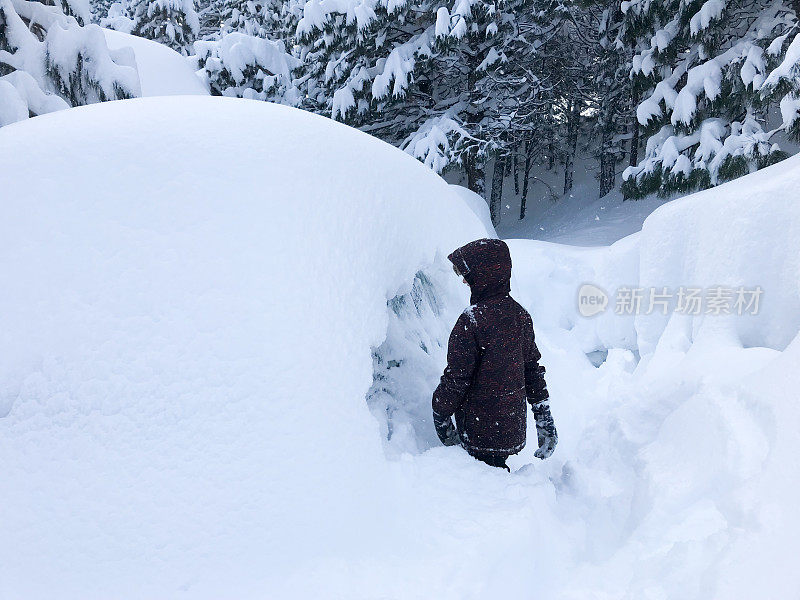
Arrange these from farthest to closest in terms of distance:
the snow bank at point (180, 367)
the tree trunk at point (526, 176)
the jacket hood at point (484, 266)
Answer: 1. the tree trunk at point (526, 176)
2. the jacket hood at point (484, 266)
3. the snow bank at point (180, 367)

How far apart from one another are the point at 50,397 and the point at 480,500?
5.96 feet

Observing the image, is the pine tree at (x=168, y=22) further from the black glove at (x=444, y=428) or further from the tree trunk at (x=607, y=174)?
the black glove at (x=444, y=428)

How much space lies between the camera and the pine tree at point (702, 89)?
7793 millimetres

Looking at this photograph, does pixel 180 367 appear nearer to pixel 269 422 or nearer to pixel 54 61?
pixel 269 422

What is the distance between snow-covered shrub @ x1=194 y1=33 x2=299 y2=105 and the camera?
1303cm

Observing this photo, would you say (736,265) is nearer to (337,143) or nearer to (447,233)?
(447,233)

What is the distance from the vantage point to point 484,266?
2527mm

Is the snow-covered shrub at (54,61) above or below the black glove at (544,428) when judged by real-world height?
above

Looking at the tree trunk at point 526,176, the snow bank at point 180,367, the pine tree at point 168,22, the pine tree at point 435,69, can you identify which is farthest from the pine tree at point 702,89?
the pine tree at point 168,22

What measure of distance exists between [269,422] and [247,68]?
13336 millimetres

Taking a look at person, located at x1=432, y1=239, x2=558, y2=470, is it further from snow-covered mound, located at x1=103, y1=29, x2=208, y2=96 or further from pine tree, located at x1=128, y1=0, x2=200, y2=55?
pine tree, located at x1=128, y1=0, x2=200, y2=55

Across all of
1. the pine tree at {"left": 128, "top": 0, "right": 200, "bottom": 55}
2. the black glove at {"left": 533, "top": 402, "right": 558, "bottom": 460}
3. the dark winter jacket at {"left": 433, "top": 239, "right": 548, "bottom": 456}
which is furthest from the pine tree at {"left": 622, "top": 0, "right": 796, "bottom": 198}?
the pine tree at {"left": 128, "top": 0, "right": 200, "bottom": 55}

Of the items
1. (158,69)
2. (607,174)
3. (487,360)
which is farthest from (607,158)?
(487,360)

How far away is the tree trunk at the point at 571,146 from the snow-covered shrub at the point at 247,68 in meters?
9.59
